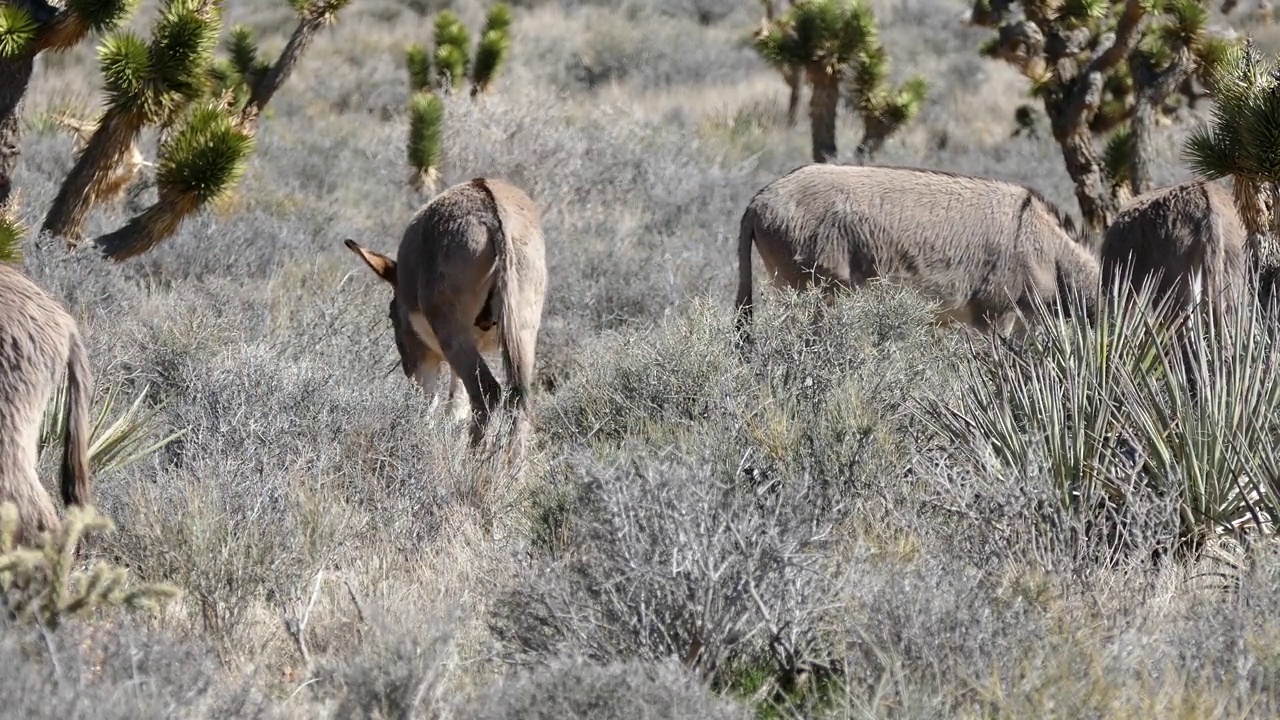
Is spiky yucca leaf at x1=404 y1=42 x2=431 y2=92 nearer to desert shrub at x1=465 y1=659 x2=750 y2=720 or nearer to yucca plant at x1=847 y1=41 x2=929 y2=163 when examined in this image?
yucca plant at x1=847 y1=41 x2=929 y2=163

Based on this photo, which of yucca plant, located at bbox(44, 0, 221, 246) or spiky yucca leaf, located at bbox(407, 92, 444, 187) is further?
spiky yucca leaf, located at bbox(407, 92, 444, 187)

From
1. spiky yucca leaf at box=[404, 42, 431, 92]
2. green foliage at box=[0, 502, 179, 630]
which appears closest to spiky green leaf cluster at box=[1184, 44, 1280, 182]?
green foliage at box=[0, 502, 179, 630]

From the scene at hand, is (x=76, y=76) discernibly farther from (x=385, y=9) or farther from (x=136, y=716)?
(x=136, y=716)

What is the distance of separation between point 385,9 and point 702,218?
25130 millimetres

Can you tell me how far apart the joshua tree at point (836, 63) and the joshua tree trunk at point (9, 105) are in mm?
12841

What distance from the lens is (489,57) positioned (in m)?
21.4

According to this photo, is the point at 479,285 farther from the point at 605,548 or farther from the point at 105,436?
the point at 605,548

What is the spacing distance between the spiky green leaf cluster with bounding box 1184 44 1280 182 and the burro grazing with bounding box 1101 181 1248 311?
1010 mm

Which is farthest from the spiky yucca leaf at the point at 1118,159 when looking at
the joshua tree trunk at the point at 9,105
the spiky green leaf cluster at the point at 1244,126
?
the joshua tree trunk at the point at 9,105

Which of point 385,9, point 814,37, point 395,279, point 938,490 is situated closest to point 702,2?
point 385,9

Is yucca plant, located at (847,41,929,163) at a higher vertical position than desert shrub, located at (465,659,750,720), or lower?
lower

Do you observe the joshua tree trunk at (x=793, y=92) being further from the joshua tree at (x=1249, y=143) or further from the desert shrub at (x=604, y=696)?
the desert shrub at (x=604, y=696)

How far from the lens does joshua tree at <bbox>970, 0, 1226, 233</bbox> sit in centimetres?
1466

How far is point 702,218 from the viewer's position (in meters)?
16.8
